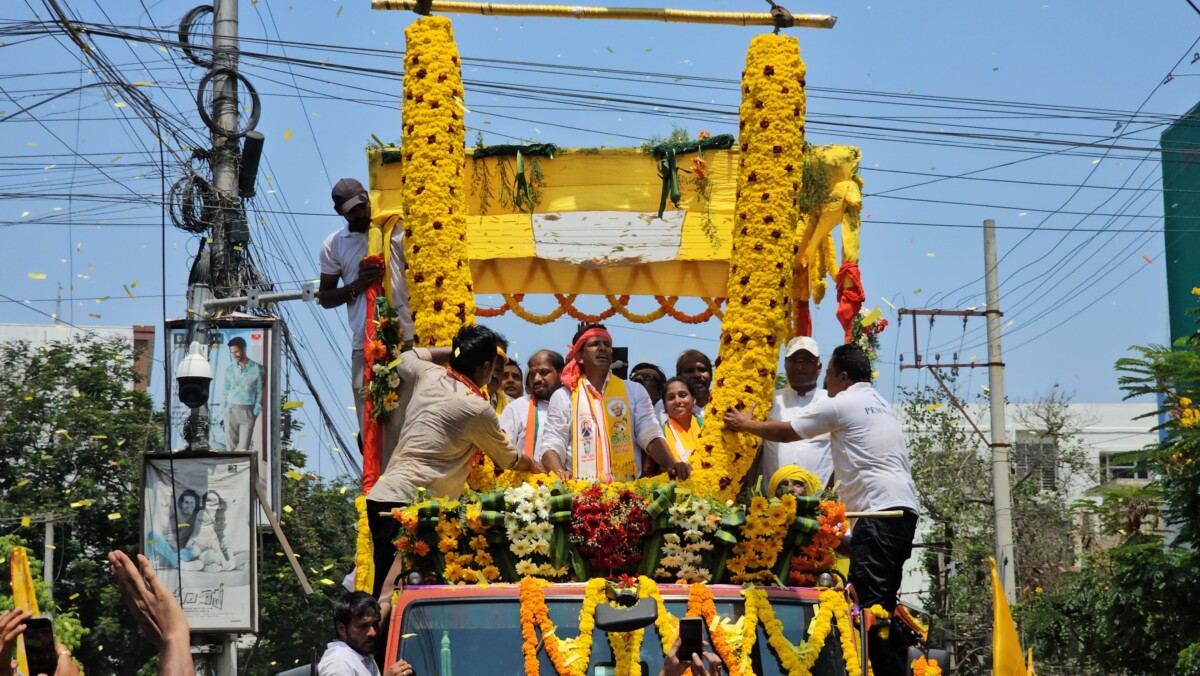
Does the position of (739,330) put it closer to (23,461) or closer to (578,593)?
(578,593)

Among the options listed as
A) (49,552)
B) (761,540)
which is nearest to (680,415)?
(761,540)

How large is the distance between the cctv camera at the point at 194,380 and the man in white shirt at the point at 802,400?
7.56 m

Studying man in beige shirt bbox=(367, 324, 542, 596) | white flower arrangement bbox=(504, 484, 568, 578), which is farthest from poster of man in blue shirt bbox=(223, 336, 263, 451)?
white flower arrangement bbox=(504, 484, 568, 578)

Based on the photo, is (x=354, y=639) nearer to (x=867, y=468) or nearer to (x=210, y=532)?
(x=867, y=468)

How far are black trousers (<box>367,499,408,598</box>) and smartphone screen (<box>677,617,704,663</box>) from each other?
75.2 inches

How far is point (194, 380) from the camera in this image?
579 inches

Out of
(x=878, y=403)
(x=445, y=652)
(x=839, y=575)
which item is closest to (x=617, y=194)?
(x=878, y=403)

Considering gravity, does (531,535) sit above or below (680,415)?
below

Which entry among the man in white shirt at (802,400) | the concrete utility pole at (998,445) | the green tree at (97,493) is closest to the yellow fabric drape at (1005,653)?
the man in white shirt at (802,400)

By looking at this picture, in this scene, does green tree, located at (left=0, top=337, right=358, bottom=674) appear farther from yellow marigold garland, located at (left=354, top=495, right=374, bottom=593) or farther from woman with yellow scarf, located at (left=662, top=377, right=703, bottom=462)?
yellow marigold garland, located at (left=354, top=495, right=374, bottom=593)

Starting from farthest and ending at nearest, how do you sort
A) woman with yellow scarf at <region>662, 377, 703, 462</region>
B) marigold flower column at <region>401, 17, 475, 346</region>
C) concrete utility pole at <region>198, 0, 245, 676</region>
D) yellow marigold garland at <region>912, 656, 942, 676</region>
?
concrete utility pole at <region>198, 0, 245, 676</region> → woman with yellow scarf at <region>662, 377, 703, 462</region> → marigold flower column at <region>401, 17, 475, 346</region> → yellow marigold garland at <region>912, 656, 942, 676</region>

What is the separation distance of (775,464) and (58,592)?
24.2 metres

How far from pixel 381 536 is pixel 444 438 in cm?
55

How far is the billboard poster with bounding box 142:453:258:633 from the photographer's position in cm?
1540
